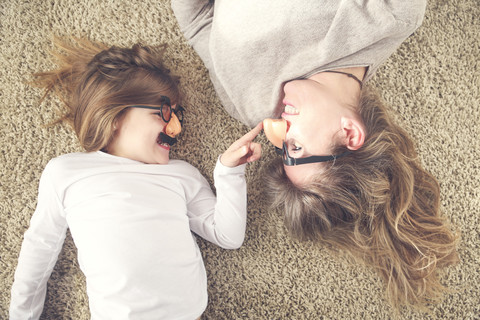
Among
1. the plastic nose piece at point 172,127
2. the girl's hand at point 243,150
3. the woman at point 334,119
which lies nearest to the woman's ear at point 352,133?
the woman at point 334,119

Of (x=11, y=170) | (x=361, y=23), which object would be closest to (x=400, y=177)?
(x=361, y=23)

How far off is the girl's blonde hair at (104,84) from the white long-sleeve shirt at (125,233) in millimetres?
109

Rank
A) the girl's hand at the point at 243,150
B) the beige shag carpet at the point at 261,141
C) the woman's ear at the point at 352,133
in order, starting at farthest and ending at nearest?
the beige shag carpet at the point at 261,141
the girl's hand at the point at 243,150
the woman's ear at the point at 352,133

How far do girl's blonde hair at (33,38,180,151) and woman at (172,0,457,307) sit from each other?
7.4 inches

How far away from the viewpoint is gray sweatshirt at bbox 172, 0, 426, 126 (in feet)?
2.88

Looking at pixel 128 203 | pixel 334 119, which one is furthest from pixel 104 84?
pixel 334 119

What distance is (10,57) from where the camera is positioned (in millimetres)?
1156

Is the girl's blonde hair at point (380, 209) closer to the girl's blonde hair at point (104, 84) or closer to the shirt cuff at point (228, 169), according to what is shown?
the shirt cuff at point (228, 169)

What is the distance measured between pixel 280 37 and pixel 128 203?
2.29ft

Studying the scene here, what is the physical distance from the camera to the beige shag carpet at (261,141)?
45.2 inches

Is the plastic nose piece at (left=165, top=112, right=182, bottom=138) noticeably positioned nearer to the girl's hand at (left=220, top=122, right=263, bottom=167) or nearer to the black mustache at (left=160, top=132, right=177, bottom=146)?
the black mustache at (left=160, top=132, right=177, bottom=146)

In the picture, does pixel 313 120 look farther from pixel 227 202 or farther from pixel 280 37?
pixel 227 202

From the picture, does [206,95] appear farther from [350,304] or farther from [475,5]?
[475,5]

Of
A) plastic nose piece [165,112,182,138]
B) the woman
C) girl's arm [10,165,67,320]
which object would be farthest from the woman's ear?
girl's arm [10,165,67,320]
